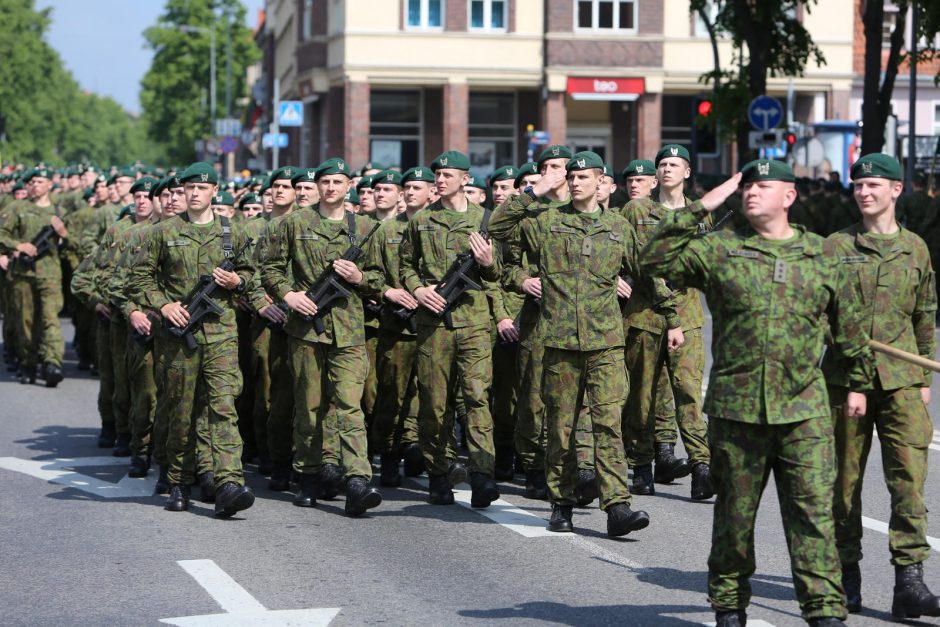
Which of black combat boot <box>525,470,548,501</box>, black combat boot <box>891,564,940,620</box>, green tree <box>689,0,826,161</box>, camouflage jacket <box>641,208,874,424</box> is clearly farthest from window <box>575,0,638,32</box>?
camouflage jacket <box>641,208,874,424</box>

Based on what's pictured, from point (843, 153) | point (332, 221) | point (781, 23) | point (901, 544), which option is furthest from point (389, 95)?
point (901, 544)

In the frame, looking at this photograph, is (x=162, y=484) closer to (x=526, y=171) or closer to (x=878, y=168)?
(x=526, y=171)

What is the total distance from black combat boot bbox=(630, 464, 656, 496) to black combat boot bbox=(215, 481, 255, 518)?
8.25 ft

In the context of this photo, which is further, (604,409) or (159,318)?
(159,318)

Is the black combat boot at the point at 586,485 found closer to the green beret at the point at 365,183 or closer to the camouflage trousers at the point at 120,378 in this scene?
the green beret at the point at 365,183

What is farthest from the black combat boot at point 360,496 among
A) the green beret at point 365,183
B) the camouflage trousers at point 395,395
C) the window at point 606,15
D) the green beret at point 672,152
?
the window at point 606,15

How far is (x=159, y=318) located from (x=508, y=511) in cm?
244

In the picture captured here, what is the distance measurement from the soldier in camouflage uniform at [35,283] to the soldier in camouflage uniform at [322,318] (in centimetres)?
745

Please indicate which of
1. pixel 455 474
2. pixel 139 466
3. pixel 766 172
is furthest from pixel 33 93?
pixel 766 172

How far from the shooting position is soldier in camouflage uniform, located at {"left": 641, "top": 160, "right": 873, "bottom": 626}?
6785mm

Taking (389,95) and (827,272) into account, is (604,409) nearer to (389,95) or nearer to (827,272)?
(827,272)

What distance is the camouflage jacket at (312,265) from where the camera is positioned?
412 inches

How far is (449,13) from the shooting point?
5119 cm

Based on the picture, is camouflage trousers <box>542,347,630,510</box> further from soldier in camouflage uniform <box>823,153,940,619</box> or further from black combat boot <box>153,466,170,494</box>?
black combat boot <box>153,466,170,494</box>
